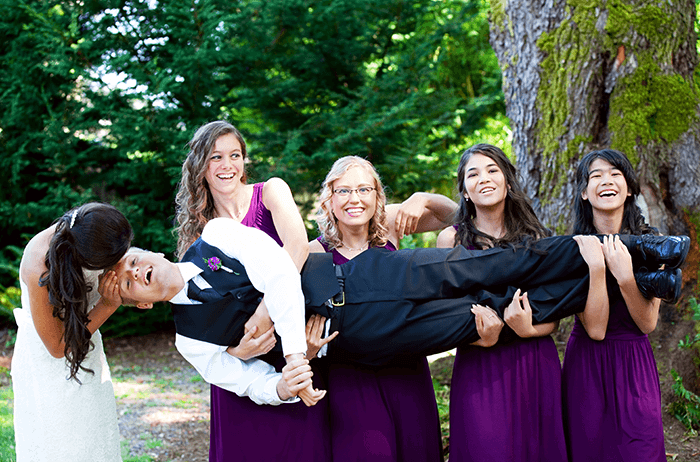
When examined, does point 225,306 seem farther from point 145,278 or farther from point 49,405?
point 49,405

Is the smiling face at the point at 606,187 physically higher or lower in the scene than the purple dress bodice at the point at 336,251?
higher

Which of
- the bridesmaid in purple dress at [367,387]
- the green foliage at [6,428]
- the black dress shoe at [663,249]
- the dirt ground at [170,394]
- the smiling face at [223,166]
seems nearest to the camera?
the black dress shoe at [663,249]

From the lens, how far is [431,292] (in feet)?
8.73

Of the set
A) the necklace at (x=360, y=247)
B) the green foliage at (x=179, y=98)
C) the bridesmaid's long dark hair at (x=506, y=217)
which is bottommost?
the necklace at (x=360, y=247)

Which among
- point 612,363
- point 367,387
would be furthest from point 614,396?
point 367,387

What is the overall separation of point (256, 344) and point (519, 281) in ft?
4.08

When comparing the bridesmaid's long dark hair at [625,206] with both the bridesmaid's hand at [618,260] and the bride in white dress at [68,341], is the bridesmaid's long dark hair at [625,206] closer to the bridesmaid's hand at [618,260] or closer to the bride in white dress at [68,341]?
the bridesmaid's hand at [618,260]

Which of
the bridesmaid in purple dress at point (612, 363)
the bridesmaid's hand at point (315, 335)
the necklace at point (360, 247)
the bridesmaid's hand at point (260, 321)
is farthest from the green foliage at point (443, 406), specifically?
the bridesmaid's hand at point (260, 321)

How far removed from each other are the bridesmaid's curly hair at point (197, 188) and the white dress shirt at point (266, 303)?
2.03ft

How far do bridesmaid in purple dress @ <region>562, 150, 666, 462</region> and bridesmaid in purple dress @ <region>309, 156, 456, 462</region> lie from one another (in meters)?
0.70

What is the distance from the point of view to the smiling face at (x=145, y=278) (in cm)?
257

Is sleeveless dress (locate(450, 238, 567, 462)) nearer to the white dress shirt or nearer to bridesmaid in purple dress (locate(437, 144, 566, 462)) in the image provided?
bridesmaid in purple dress (locate(437, 144, 566, 462))

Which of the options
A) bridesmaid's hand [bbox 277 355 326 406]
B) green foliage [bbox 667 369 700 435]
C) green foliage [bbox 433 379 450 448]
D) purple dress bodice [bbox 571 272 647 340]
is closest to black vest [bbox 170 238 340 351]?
bridesmaid's hand [bbox 277 355 326 406]

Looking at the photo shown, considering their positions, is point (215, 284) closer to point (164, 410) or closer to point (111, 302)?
point (111, 302)
